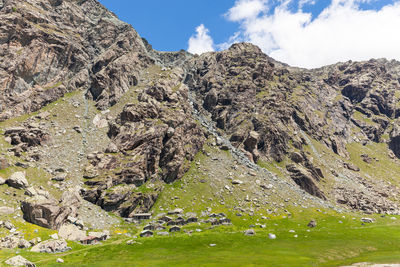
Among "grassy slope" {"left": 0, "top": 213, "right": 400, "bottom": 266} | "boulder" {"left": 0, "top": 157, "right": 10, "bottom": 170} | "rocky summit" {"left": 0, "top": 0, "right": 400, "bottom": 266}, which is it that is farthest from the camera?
"boulder" {"left": 0, "top": 157, "right": 10, "bottom": 170}

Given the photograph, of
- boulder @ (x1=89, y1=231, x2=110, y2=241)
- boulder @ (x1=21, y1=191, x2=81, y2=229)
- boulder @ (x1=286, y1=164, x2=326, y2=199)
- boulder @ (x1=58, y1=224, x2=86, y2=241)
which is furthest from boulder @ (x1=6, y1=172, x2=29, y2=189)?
boulder @ (x1=286, y1=164, x2=326, y2=199)

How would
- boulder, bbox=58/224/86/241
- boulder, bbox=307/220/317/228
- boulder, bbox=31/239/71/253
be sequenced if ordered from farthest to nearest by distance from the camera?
boulder, bbox=307/220/317/228
boulder, bbox=58/224/86/241
boulder, bbox=31/239/71/253

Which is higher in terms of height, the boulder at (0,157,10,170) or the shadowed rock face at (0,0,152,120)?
the shadowed rock face at (0,0,152,120)

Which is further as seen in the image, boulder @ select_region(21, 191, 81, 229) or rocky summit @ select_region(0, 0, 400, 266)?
boulder @ select_region(21, 191, 81, 229)

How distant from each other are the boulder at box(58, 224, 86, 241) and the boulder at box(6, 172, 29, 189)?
24.8m

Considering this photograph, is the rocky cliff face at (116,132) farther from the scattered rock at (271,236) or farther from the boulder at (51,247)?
the scattered rock at (271,236)

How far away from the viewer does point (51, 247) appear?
64750mm

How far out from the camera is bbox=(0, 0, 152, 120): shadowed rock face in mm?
139875

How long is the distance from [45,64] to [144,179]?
386 feet

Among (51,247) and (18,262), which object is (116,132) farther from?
(18,262)

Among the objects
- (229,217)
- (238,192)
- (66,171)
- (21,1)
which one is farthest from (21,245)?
(21,1)

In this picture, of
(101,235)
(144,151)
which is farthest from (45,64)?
(101,235)

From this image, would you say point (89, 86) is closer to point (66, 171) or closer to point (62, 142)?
point (62, 142)

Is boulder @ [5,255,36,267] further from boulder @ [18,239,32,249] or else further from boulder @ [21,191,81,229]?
boulder @ [21,191,81,229]
